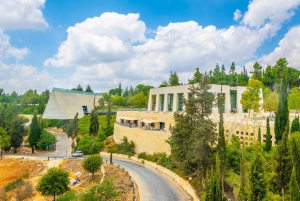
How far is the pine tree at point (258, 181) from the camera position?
10781 millimetres

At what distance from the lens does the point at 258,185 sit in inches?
424

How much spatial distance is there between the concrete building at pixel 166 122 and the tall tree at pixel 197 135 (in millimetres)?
4678

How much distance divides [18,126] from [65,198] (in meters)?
31.7

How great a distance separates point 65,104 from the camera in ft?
248

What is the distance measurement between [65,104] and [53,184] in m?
58.3

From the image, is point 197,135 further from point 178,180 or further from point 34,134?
point 34,134

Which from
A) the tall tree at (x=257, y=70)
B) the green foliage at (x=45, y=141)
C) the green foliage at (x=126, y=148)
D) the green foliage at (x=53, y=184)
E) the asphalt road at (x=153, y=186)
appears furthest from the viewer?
the tall tree at (x=257, y=70)

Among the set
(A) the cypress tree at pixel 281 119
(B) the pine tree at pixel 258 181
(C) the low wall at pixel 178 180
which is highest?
(A) the cypress tree at pixel 281 119

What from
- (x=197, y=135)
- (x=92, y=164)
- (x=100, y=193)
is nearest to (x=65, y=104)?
(x=92, y=164)

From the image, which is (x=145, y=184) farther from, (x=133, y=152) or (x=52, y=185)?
(x=133, y=152)

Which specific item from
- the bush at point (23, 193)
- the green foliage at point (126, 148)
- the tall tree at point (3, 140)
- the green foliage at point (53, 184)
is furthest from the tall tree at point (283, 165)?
the tall tree at point (3, 140)

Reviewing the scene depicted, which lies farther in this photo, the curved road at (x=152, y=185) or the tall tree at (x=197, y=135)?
the curved road at (x=152, y=185)

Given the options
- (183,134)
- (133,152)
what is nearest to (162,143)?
(133,152)

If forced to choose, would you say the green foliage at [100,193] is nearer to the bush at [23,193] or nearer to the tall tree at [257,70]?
the bush at [23,193]
